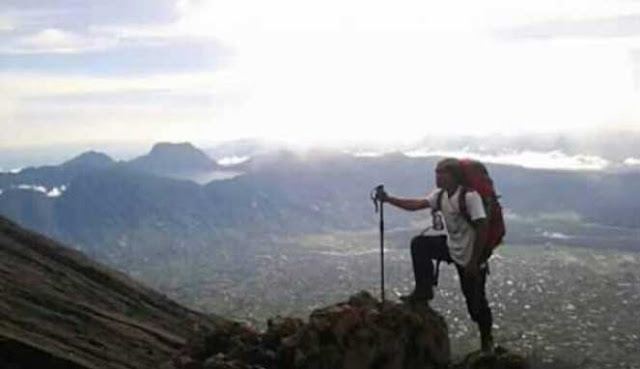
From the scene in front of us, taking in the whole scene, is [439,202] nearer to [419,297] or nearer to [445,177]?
[445,177]

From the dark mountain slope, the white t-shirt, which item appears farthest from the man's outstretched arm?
the dark mountain slope

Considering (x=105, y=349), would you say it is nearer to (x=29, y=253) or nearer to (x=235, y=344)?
(x=235, y=344)

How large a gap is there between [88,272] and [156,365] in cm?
1225

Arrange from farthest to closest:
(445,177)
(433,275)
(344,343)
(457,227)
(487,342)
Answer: (433,275)
(487,342)
(457,227)
(445,177)
(344,343)

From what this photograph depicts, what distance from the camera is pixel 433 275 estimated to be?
3050 centimetres

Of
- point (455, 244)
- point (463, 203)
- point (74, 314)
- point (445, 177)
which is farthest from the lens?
point (74, 314)

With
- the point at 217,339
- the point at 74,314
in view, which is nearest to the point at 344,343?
the point at 217,339

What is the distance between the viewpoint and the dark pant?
29750 mm

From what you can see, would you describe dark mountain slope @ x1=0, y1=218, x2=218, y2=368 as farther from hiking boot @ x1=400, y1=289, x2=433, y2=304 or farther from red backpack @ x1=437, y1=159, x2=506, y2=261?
red backpack @ x1=437, y1=159, x2=506, y2=261

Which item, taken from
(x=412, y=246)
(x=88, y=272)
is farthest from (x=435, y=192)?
(x=88, y=272)

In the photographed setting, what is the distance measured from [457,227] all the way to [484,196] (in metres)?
1.33

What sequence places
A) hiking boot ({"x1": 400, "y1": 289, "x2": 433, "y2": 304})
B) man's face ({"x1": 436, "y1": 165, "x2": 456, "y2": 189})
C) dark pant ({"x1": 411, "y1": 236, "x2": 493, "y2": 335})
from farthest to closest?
1. hiking boot ({"x1": 400, "y1": 289, "x2": 433, "y2": 304})
2. dark pant ({"x1": 411, "y1": 236, "x2": 493, "y2": 335})
3. man's face ({"x1": 436, "y1": 165, "x2": 456, "y2": 189})

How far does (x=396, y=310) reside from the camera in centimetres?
2934

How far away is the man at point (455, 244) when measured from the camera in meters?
28.4
